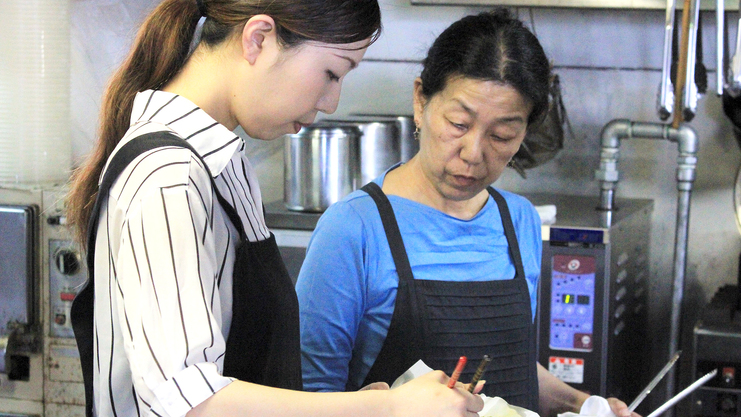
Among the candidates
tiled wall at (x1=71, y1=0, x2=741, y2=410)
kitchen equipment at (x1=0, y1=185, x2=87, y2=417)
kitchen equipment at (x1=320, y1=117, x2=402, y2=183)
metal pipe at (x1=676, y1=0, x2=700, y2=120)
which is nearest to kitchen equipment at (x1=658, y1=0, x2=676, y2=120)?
metal pipe at (x1=676, y1=0, x2=700, y2=120)

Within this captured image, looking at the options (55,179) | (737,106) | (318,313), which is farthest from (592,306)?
(55,179)

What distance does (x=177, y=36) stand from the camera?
40.1 inches

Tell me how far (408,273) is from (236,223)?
19.2 inches

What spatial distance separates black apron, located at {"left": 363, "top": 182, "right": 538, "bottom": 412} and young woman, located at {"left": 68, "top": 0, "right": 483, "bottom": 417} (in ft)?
1.04

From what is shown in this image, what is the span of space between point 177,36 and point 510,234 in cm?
77

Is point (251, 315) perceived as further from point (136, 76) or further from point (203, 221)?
point (136, 76)

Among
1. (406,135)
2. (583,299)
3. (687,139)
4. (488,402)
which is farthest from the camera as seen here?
(406,135)

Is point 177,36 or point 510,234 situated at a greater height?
point 177,36

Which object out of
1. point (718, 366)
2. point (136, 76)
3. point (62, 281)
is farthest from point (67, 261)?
point (718, 366)

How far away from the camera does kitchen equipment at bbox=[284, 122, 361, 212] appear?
Result: 7.21 feet

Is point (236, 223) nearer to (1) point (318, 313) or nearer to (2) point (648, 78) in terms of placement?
(1) point (318, 313)

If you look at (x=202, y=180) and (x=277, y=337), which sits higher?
(x=202, y=180)

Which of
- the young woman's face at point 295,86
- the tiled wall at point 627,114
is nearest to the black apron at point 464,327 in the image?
the young woman's face at point 295,86

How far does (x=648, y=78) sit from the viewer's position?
8.22 feet
